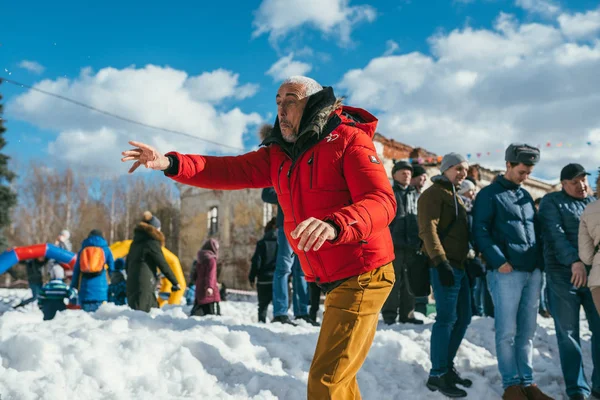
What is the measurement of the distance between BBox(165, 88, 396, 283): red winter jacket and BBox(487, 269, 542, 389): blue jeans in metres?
2.64

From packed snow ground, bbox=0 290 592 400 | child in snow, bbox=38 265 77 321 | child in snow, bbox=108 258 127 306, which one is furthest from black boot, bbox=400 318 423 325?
child in snow, bbox=108 258 127 306

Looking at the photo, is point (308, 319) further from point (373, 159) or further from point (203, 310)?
point (373, 159)

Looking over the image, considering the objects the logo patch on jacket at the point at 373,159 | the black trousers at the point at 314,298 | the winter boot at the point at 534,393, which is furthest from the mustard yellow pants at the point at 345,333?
the black trousers at the point at 314,298

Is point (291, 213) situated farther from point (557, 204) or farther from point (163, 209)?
point (163, 209)

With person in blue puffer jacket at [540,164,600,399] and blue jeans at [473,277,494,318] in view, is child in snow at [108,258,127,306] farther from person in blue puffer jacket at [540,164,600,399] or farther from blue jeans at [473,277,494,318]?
person in blue puffer jacket at [540,164,600,399]

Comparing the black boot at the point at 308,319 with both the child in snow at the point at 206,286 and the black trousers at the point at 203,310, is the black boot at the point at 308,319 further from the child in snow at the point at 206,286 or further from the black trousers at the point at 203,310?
the black trousers at the point at 203,310

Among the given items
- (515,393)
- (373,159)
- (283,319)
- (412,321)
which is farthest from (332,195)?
(412,321)

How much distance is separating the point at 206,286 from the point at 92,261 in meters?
1.74

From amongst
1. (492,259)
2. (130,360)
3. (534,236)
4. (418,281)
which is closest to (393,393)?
(418,281)

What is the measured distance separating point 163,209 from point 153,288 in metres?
36.2

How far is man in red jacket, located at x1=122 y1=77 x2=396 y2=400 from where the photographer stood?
2846mm

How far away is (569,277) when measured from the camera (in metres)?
5.54

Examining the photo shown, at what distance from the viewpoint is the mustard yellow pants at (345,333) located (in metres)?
2.86

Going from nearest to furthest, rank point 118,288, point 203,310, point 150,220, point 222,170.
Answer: point 222,170 → point 150,220 → point 203,310 → point 118,288
